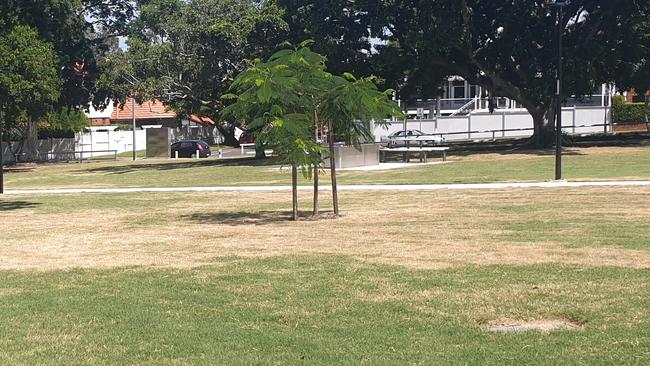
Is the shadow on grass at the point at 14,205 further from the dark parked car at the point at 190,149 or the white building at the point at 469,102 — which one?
the white building at the point at 469,102

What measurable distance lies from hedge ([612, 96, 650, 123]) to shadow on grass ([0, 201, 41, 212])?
55.4 m

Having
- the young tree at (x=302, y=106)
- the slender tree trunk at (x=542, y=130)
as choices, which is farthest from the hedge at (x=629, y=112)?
the young tree at (x=302, y=106)

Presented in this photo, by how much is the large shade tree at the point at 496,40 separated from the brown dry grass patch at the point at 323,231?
2040 cm

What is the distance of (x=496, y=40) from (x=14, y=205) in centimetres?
2989

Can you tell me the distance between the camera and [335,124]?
57.8 ft

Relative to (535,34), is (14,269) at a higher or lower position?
lower

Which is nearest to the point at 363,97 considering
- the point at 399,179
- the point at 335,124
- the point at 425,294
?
the point at 335,124

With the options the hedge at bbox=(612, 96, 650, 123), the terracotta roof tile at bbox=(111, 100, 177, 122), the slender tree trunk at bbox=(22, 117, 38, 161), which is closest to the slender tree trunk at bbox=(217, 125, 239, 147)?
the terracotta roof tile at bbox=(111, 100, 177, 122)

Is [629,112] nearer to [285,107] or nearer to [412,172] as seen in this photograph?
[412,172]

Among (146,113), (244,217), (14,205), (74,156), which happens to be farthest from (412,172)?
(146,113)

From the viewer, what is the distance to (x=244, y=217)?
18.6 m

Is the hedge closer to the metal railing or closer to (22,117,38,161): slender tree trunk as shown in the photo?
the metal railing

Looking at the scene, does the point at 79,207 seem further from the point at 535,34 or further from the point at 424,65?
the point at 535,34

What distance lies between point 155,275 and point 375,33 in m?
34.0
